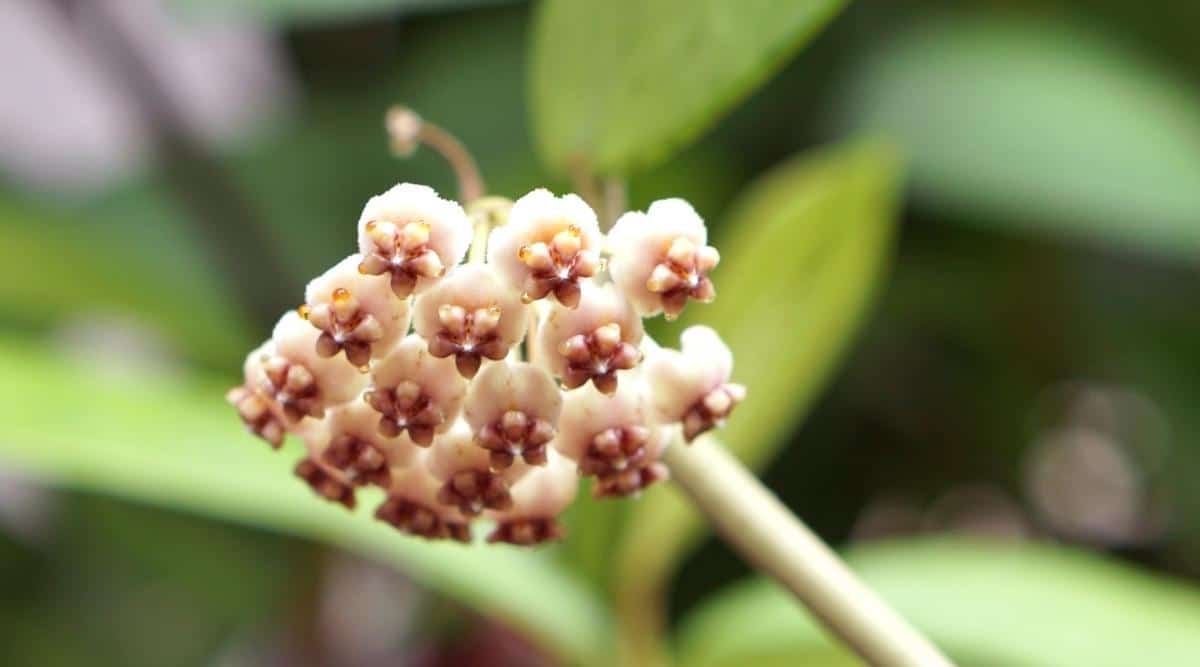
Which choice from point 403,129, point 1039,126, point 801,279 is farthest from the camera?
point 1039,126

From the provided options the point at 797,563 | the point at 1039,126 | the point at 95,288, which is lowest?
the point at 797,563

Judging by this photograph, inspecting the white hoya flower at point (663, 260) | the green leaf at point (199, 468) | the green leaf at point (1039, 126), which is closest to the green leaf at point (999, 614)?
the green leaf at point (199, 468)

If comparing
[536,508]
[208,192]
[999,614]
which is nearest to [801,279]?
[999,614]

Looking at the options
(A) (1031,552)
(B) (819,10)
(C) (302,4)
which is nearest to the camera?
(B) (819,10)

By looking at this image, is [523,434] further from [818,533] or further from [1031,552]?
[818,533]

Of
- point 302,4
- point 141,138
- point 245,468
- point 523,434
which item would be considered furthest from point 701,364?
point 141,138

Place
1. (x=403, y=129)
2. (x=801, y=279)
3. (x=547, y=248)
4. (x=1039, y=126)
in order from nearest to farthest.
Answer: (x=547, y=248), (x=403, y=129), (x=801, y=279), (x=1039, y=126)

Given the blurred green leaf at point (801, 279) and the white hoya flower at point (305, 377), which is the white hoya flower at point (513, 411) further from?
the blurred green leaf at point (801, 279)

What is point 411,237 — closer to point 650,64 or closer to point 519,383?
point 519,383
